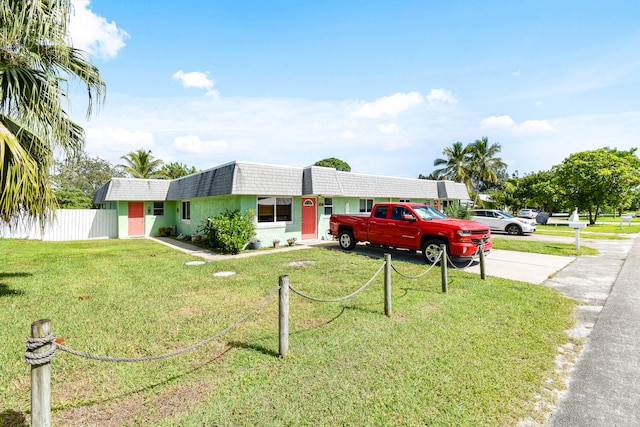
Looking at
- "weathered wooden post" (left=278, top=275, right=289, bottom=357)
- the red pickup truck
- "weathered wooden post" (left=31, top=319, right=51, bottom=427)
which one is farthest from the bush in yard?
"weathered wooden post" (left=31, top=319, right=51, bottom=427)

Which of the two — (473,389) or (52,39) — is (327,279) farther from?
(52,39)

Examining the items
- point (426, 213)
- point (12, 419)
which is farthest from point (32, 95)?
point (426, 213)

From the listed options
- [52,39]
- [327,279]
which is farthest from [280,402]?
[52,39]

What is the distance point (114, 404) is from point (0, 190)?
14.2 feet

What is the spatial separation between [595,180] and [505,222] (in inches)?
600

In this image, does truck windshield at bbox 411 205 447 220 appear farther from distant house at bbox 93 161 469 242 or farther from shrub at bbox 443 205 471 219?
shrub at bbox 443 205 471 219

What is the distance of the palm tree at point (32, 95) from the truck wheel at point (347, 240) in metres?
9.61

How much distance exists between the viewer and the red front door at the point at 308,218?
16.1 m

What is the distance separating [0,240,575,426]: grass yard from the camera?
9.80ft

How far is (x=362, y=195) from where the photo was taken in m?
18.1

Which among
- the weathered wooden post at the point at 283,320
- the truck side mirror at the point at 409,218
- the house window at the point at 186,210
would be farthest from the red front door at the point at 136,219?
the weathered wooden post at the point at 283,320

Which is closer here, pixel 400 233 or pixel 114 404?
pixel 114 404

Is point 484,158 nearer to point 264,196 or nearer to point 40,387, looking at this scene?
point 264,196

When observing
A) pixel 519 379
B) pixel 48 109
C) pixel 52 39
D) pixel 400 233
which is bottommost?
pixel 519 379
